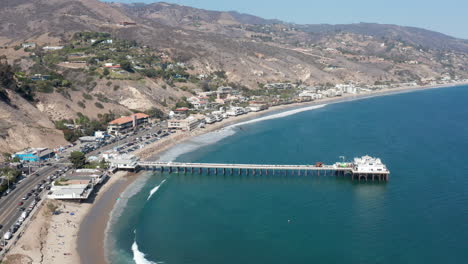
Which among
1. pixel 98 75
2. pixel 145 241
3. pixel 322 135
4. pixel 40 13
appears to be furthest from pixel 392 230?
pixel 40 13

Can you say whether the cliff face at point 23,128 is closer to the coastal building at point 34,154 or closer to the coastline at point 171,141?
the coastal building at point 34,154

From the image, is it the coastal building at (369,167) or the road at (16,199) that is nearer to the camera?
the road at (16,199)

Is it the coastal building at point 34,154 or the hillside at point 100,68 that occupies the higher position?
the hillside at point 100,68

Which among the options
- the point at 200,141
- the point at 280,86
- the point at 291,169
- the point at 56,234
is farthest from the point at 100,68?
the point at 56,234

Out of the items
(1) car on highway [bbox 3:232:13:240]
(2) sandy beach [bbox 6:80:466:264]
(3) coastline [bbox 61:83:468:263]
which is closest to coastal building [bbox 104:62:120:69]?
(3) coastline [bbox 61:83:468:263]

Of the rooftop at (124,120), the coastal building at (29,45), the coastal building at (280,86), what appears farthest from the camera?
the coastal building at (280,86)

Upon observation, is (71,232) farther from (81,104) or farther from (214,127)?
(214,127)

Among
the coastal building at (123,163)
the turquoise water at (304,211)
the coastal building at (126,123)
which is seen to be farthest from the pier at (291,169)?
the coastal building at (126,123)

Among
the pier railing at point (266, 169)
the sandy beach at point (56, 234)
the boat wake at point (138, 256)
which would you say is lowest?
the boat wake at point (138, 256)
